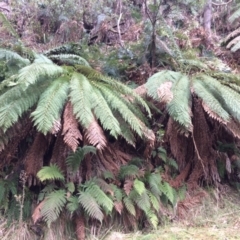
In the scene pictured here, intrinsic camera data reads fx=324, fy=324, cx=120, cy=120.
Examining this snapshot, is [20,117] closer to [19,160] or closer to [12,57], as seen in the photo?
[19,160]

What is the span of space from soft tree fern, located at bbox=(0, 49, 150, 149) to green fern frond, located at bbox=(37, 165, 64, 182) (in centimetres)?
38

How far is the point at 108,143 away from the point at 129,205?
74cm

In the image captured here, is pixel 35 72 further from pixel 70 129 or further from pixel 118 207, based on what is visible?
pixel 118 207

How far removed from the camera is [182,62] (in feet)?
13.9

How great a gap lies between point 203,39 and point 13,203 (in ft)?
14.2

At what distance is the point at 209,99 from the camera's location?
11.1ft

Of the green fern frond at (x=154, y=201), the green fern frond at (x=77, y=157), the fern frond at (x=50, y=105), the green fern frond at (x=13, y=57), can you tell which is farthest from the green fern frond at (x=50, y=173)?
the green fern frond at (x=13, y=57)

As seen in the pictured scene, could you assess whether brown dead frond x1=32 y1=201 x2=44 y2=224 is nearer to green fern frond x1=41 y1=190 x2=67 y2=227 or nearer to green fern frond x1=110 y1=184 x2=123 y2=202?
green fern frond x1=41 y1=190 x2=67 y2=227

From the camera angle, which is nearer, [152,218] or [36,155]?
[152,218]

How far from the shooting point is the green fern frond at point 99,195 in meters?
2.86

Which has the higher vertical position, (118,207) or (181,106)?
(181,106)

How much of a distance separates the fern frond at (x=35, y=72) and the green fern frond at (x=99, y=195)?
1075 mm

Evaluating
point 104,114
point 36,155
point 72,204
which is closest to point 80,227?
point 72,204

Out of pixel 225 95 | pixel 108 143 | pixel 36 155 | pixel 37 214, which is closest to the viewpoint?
pixel 37 214
